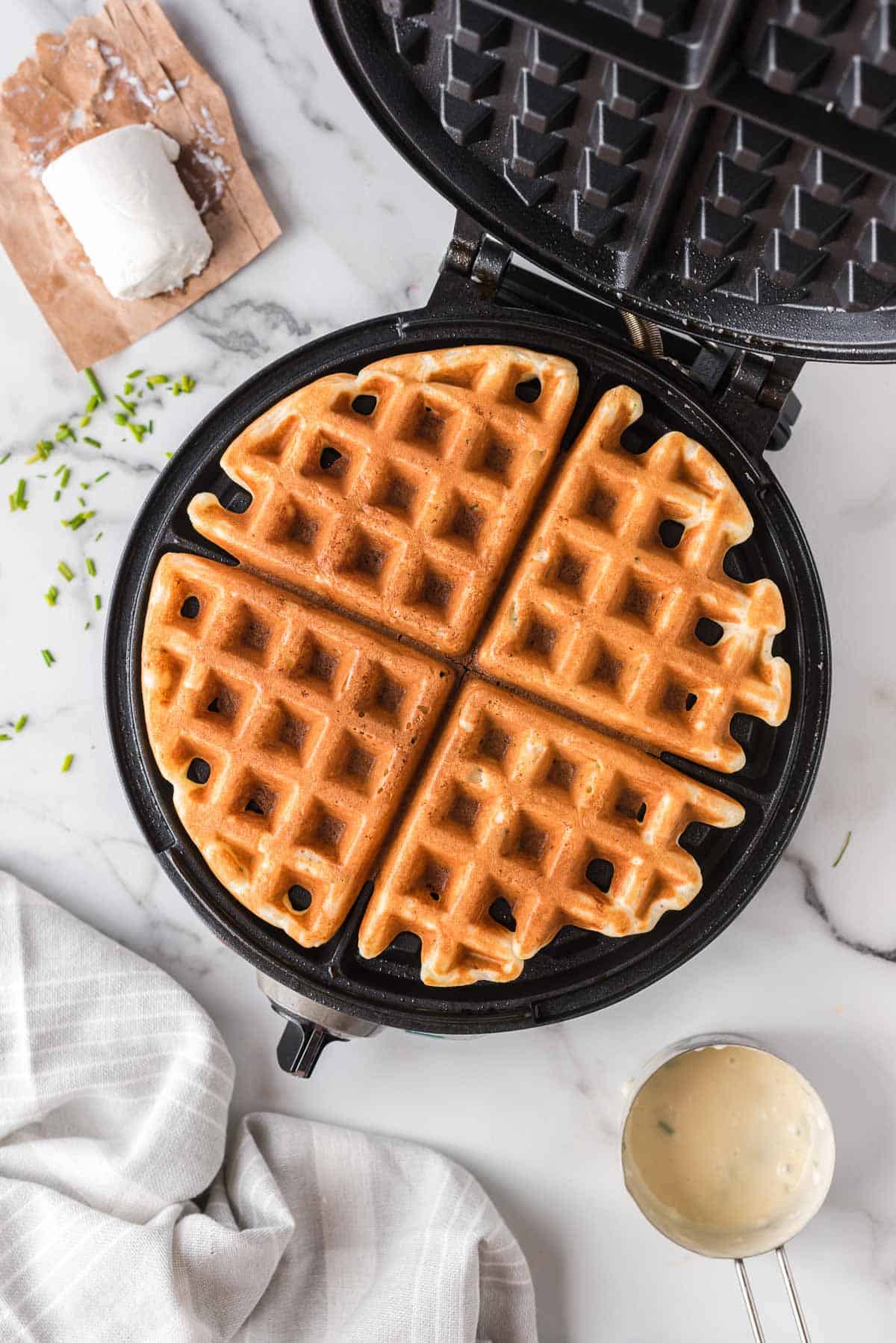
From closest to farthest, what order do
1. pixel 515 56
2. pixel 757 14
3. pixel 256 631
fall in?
pixel 757 14, pixel 515 56, pixel 256 631

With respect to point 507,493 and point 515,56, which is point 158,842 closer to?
point 507,493

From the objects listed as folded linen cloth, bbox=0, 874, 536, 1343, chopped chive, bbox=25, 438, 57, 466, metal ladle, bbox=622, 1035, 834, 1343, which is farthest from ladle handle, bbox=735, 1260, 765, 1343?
chopped chive, bbox=25, 438, 57, 466

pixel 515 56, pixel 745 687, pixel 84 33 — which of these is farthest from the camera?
pixel 84 33

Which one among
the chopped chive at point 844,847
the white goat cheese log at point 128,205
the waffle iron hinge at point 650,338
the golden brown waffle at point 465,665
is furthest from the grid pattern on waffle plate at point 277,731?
the chopped chive at point 844,847

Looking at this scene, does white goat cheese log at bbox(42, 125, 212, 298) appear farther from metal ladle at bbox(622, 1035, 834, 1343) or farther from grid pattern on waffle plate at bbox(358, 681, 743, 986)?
metal ladle at bbox(622, 1035, 834, 1343)

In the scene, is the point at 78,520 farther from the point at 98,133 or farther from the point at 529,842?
the point at 529,842

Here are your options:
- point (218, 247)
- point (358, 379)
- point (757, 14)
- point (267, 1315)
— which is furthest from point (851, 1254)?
point (218, 247)
